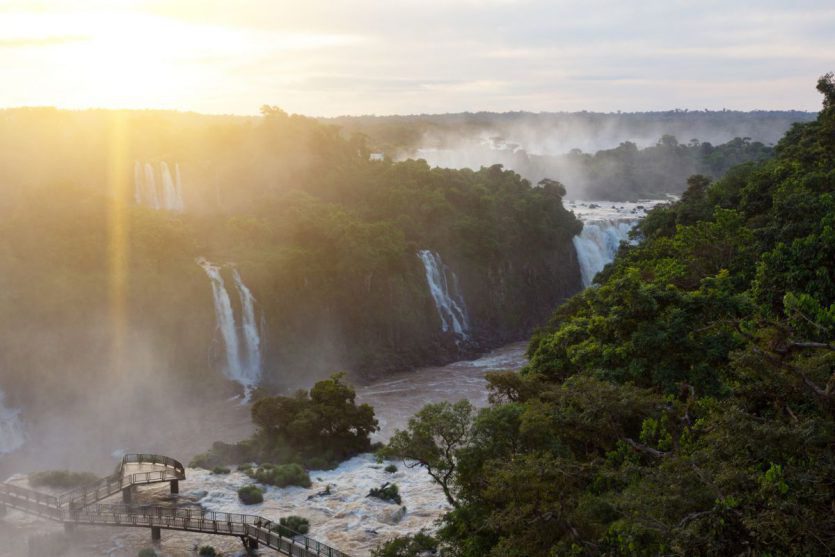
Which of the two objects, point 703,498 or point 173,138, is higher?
point 173,138

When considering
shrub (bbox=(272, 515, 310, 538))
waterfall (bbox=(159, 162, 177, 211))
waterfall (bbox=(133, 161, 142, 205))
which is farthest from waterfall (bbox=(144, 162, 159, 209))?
shrub (bbox=(272, 515, 310, 538))

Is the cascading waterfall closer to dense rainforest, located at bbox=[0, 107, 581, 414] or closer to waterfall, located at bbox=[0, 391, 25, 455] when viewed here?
dense rainforest, located at bbox=[0, 107, 581, 414]

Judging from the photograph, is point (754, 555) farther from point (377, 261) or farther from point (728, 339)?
point (377, 261)

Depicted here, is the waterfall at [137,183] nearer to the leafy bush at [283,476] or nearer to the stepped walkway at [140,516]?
the leafy bush at [283,476]

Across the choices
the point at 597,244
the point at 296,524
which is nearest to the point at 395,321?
the point at 597,244

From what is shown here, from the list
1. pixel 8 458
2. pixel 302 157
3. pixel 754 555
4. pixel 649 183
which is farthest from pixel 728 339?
pixel 649 183
